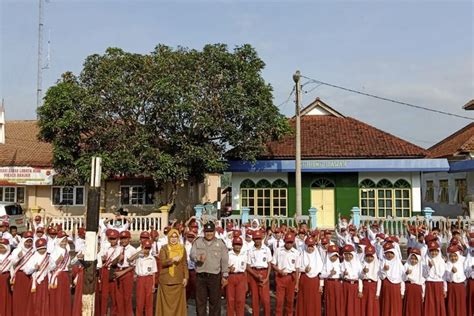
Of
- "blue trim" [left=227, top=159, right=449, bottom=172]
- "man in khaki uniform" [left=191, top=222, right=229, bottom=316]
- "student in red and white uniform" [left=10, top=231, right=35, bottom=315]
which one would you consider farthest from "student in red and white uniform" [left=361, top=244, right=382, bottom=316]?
"blue trim" [left=227, top=159, right=449, bottom=172]

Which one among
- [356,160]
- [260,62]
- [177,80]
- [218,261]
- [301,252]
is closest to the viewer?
[218,261]

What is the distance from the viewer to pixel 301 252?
7.84 m

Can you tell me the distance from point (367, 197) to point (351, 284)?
14.4m

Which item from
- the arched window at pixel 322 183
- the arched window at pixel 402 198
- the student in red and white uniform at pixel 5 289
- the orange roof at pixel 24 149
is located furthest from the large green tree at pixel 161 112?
the student in red and white uniform at pixel 5 289

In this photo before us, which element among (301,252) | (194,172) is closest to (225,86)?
(194,172)

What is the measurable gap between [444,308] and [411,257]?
86 cm

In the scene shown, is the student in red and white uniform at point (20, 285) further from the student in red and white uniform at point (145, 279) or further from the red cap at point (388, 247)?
the red cap at point (388, 247)

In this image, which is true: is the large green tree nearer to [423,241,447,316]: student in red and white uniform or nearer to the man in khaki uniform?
the man in khaki uniform

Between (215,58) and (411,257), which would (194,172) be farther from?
(411,257)

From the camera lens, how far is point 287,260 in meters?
7.77

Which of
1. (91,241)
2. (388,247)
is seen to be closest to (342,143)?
(388,247)

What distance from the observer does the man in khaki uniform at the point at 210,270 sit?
279 inches

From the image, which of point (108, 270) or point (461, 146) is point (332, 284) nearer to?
point (108, 270)

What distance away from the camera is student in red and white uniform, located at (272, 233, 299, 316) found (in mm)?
7711
